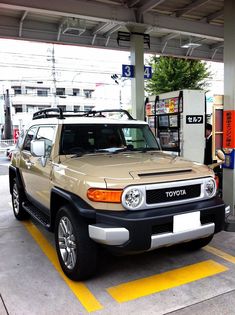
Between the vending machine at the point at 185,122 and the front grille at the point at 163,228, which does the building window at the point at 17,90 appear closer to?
the vending machine at the point at 185,122

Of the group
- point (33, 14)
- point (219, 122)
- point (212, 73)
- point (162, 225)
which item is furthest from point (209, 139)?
point (212, 73)

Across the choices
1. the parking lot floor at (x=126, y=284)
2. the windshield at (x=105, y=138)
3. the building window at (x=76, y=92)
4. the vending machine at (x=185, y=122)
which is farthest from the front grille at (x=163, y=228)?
the building window at (x=76, y=92)

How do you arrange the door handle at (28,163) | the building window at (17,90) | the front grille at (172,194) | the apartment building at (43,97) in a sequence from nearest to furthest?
the front grille at (172,194) → the door handle at (28,163) → the apartment building at (43,97) → the building window at (17,90)

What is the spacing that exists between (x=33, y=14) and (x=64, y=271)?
6698mm

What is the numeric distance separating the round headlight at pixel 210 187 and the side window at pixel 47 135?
1.98 m

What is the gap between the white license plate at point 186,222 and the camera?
10.6 feet

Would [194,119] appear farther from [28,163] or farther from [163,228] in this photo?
[163,228]

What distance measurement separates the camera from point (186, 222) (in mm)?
3293

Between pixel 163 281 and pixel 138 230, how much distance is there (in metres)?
0.85

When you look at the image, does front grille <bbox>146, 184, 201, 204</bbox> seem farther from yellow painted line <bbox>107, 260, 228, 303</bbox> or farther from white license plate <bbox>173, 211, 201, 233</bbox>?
yellow painted line <bbox>107, 260, 228, 303</bbox>

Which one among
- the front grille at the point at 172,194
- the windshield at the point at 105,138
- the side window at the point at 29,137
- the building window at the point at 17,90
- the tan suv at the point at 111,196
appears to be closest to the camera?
the tan suv at the point at 111,196

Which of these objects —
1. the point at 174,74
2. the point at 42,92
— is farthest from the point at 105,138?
the point at 42,92

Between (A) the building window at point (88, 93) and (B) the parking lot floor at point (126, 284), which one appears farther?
(A) the building window at point (88, 93)

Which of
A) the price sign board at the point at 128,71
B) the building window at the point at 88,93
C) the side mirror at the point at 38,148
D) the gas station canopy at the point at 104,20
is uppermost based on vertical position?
the building window at the point at 88,93
